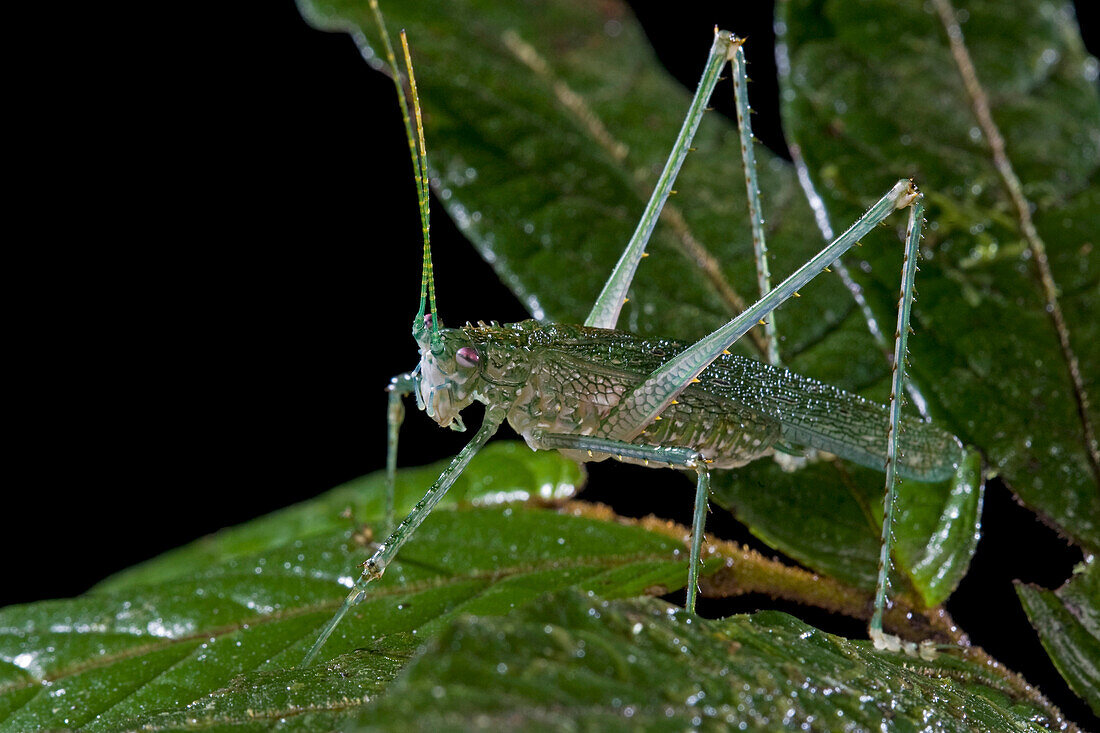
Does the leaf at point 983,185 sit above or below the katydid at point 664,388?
above

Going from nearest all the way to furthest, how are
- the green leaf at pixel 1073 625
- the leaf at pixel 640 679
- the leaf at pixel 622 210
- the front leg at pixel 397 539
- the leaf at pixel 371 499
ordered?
the leaf at pixel 640 679, the green leaf at pixel 1073 625, the front leg at pixel 397 539, the leaf at pixel 622 210, the leaf at pixel 371 499

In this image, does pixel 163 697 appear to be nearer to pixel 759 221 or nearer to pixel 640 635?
pixel 640 635

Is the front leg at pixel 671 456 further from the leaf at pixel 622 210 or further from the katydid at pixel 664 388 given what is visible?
the leaf at pixel 622 210

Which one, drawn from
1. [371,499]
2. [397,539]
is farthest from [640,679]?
[371,499]

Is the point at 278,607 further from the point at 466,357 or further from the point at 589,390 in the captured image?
the point at 589,390

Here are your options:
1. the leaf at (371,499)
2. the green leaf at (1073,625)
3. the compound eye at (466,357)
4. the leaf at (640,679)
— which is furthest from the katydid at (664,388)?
the leaf at (640,679)

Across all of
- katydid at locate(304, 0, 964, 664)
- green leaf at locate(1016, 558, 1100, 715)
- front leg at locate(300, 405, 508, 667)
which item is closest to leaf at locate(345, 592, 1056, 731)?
green leaf at locate(1016, 558, 1100, 715)

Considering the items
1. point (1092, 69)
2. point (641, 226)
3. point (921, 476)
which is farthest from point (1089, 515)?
point (1092, 69)
